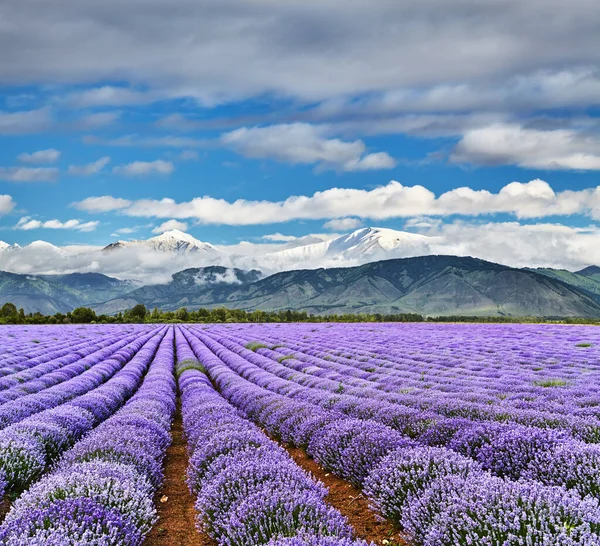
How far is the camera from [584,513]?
3654 mm

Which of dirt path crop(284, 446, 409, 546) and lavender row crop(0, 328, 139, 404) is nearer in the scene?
dirt path crop(284, 446, 409, 546)

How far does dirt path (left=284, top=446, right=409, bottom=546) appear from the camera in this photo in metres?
5.41

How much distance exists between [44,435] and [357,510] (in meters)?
5.17

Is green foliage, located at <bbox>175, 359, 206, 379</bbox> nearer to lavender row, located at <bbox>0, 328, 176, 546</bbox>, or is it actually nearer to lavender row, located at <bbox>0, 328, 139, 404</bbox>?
lavender row, located at <bbox>0, 328, 139, 404</bbox>

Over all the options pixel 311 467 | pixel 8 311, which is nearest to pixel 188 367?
pixel 311 467

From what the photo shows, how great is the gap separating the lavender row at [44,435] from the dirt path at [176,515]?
1.80 m

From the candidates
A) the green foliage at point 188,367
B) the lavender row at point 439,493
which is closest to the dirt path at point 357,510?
the lavender row at point 439,493

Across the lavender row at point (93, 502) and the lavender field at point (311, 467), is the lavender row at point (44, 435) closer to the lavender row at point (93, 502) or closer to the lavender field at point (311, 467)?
the lavender field at point (311, 467)

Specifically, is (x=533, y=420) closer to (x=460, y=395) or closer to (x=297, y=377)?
(x=460, y=395)

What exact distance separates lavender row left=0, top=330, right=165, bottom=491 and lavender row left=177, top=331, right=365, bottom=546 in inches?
89.8

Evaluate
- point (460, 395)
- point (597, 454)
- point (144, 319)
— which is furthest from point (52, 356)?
point (144, 319)

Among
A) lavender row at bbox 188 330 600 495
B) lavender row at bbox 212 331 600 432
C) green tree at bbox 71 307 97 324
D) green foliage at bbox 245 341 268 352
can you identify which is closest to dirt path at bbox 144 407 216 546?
lavender row at bbox 188 330 600 495

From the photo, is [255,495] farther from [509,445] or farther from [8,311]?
[8,311]

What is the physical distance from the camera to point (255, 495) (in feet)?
15.1
